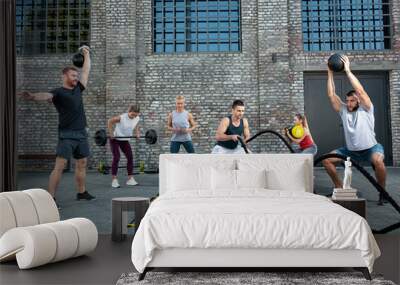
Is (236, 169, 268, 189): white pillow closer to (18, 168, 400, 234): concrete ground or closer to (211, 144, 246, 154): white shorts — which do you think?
(18, 168, 400, 234): concrete ground

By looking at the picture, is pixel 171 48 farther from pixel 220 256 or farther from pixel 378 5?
pixel 220 256

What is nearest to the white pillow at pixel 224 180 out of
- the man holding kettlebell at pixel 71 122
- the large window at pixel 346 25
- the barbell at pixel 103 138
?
the barbell at pixel 103 138

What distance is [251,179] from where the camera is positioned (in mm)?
4164

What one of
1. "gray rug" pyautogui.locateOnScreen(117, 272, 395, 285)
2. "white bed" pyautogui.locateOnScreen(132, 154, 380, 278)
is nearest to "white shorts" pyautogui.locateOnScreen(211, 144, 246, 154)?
"white bed" pyautogui.locateOnScreen(132, 154, 380, 278)

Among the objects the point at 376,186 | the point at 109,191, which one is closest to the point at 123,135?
the point at 109,191

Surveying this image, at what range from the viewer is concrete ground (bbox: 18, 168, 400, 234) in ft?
16.0

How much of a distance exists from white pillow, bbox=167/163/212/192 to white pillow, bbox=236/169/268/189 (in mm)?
291

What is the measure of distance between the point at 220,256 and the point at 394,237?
2.47 meters

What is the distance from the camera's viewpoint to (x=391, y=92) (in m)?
5.41

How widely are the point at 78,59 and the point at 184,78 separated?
1.47 meters

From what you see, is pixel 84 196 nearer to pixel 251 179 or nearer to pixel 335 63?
pixel 251 179

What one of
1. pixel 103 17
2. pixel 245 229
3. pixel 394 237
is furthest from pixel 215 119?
pixel 245 229

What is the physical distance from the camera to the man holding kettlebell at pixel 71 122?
5.50 meters

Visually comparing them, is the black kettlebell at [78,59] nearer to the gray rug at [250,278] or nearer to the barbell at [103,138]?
the barbell at [103,138]
